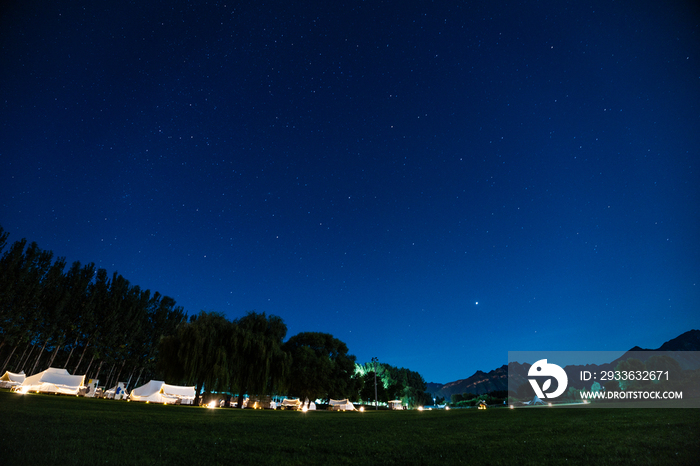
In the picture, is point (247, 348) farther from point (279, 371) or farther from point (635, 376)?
point (635, 376)

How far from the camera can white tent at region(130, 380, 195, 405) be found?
42188mm

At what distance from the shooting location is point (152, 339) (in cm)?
8131

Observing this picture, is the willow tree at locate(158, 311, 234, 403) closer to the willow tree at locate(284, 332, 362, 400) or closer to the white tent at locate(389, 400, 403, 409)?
the willow tree at locate(284, 332, 362, 400)

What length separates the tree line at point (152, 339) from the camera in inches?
1549

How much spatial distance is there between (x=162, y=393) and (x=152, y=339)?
148 feet

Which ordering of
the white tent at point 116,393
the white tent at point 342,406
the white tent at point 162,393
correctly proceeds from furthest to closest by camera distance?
the white tent at point 116,393 < the white tent at point 342,406 < the white tent at point 162,393

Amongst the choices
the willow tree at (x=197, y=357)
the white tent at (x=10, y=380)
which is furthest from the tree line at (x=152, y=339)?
the white tent at (x=10, y=380)

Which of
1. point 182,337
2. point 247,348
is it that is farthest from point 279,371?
point 182,337

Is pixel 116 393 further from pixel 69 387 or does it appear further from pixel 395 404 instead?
pixel 395 404

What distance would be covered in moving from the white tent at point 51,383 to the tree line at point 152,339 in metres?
10.2

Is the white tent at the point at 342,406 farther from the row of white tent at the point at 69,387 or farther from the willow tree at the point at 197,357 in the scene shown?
the willow tree at the point at 197,357

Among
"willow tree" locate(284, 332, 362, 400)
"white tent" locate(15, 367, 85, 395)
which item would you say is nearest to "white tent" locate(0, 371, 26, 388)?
"white tent" locate(15, 367, 85, 395)

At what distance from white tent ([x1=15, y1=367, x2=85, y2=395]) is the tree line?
10.2 meters

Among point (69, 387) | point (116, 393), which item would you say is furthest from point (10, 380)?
point (116, 393)
